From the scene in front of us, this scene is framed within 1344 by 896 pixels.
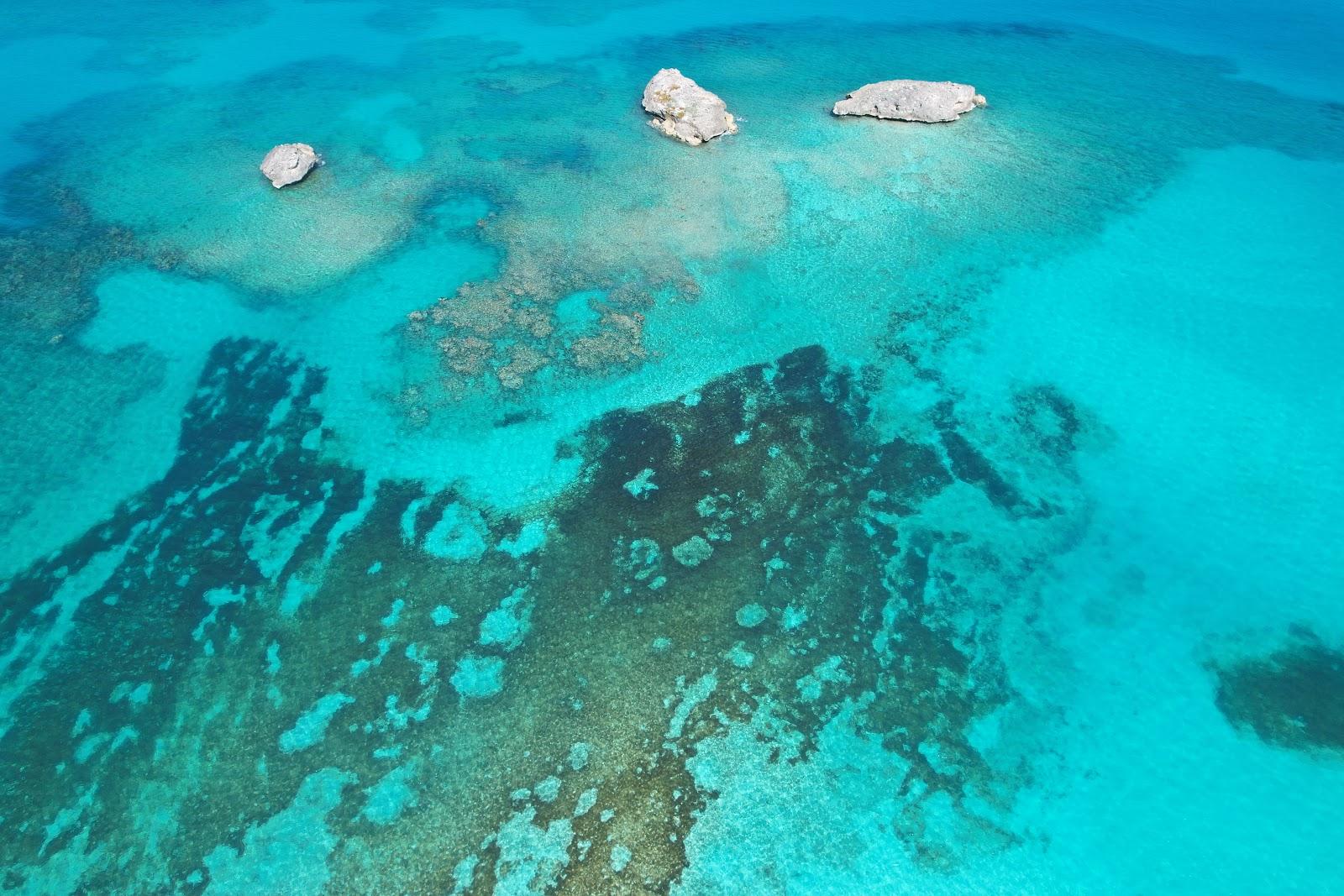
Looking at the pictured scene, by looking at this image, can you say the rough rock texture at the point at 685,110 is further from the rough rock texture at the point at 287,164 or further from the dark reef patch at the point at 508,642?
the dark reef patch at the point at 508,642

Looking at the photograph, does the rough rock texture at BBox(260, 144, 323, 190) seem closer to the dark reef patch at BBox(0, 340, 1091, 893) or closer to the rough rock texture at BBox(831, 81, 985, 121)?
the dark reef patch at BBox(0, 340, 1091, 893)

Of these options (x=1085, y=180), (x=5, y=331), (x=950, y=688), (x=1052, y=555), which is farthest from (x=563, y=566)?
(x=1085, y=180)

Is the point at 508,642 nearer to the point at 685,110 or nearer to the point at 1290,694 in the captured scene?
the point at 1290,694

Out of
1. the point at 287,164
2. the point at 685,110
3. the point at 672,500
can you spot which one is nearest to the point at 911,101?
the point at 685,110

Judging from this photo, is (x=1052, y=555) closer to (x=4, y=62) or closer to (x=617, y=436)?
(x=617, y=436)

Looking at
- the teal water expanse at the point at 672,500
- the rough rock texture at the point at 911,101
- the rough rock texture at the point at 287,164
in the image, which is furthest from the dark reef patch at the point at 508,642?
the rough rock texture at the point at 911,101

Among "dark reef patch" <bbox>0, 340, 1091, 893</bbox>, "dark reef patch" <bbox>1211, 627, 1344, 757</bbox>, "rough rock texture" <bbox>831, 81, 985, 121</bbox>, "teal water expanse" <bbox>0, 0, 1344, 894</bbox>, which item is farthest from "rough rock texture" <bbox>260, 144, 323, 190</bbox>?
"dark reef patch" <bbox>1211, 627, 1344, 757</bbox>
